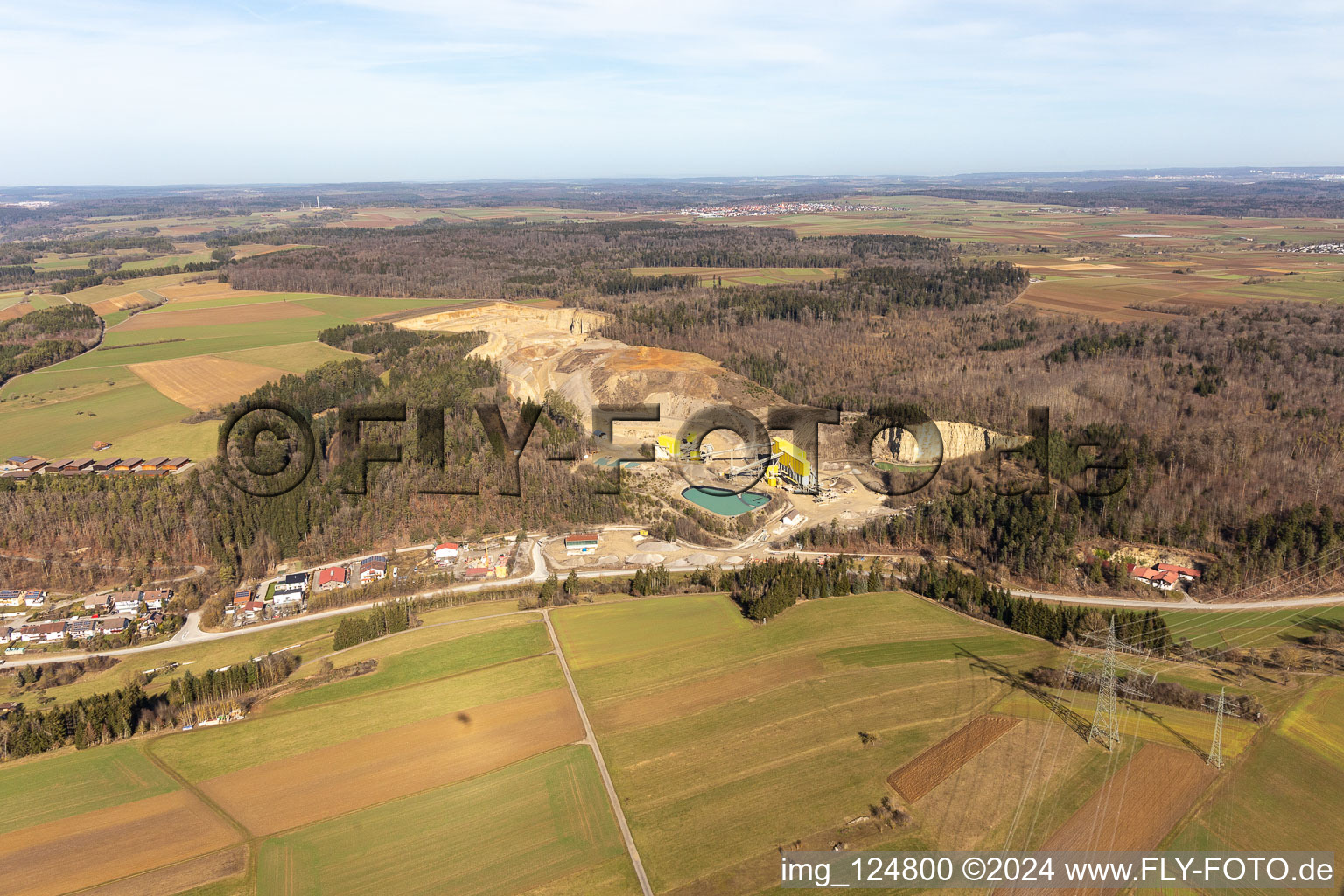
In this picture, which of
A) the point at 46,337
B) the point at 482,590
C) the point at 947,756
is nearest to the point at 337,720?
the point at 482,590

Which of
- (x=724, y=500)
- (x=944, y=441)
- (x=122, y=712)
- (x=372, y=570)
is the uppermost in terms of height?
(x=944, y=441)

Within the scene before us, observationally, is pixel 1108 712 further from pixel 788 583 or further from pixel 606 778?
pixel 606 778

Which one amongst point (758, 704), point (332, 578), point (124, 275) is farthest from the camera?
point (124, 275)

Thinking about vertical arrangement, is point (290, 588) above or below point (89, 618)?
above

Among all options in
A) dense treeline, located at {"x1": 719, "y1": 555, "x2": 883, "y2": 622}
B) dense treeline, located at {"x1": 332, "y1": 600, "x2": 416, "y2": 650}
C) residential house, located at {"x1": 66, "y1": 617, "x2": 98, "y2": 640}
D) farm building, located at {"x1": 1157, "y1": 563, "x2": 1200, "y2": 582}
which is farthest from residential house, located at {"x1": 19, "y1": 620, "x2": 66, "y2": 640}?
farm building, located at {"x1": 1157, "y1": 563, "x2": 1200, "y2": 582}

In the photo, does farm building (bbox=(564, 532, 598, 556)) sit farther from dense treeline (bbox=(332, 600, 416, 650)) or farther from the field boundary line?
dense treeline (bbox=(332, 600, 416, 650))

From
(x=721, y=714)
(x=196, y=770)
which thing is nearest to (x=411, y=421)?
(x=196, y=770)

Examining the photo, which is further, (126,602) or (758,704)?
(126,602)
